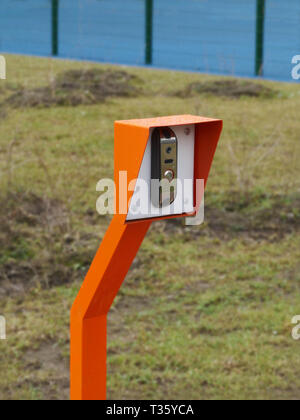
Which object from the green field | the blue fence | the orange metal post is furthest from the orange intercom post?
the blue fence

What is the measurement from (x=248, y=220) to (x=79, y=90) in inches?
226

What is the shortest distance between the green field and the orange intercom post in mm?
2359

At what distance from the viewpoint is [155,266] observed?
6355 millimetres

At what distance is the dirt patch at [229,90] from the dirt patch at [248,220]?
199 inches

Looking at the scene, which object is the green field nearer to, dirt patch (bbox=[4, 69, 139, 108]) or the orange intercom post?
dirt patch (bbox=[4, 69, 139, 108])

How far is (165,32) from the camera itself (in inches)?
479

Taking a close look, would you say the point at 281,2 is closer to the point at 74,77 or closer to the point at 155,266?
the point at 74,77

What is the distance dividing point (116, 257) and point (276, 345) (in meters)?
3.19

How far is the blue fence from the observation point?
35.8 feet

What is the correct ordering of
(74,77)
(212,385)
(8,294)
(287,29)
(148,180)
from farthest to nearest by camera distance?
1. (74,77)
2. (287,29)
3. (8,294)
4. (212,385)
5. (148,180)

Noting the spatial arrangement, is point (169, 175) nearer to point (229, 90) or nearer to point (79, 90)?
point (79, 90)

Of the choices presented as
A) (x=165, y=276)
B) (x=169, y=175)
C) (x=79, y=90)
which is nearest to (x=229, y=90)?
(x=79, y=90)

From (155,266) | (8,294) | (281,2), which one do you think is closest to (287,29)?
(281,2)

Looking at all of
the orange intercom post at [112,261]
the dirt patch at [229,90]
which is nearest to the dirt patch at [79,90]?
the dirt patch at [229,90]
